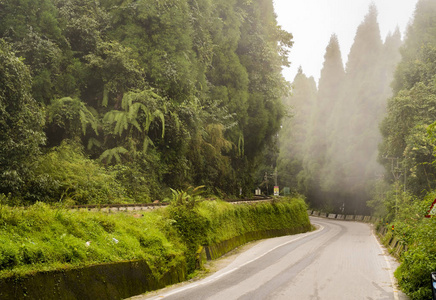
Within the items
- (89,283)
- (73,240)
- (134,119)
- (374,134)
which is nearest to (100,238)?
(73,240)

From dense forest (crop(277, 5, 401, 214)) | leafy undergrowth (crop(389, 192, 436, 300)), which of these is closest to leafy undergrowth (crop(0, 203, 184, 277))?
leafy undergrowth (crop(389, 192, 436, 300))

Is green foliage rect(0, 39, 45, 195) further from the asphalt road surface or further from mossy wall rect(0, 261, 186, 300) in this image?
the asphalt road surface

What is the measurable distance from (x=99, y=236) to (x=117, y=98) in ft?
55.1

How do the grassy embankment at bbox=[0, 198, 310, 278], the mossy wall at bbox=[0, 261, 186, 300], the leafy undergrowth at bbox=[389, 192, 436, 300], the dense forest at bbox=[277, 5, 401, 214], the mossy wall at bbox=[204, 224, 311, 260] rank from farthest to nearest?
the dense forest at bbox=[277, 5, 401, 214] → the mossy wall at bbox=[204, 224, 311, 260] → the leafy undergrowth at bbox=[389, 192, 436, 300] → the grassy embankment at bbox=[0, 198, 310, 278] → the mossy wall at bbox=[0, 261, 186, 300]

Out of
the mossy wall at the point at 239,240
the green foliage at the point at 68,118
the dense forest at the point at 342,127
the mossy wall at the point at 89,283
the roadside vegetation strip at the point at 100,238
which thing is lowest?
the mossy wall at the point at 239,240

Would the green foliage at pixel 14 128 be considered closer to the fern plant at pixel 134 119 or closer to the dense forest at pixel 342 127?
the fern plant at pixel 134 119

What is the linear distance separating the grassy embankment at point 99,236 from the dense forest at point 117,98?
15.9 ft

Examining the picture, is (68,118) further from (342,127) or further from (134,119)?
(342,127)

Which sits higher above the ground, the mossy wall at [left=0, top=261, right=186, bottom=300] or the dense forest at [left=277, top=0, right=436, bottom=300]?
the dense forest at [left=277, top=0, right=436, bottom=300]

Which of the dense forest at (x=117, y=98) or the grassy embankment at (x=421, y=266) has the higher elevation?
the dense forest at (x=117, y=98)

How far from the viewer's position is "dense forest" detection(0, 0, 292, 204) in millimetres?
17141

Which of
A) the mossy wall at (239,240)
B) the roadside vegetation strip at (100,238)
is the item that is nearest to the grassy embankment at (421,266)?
the roadside vegetation strip at (100,238)

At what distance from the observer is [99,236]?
1016 cm

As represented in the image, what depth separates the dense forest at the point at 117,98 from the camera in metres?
17.1
